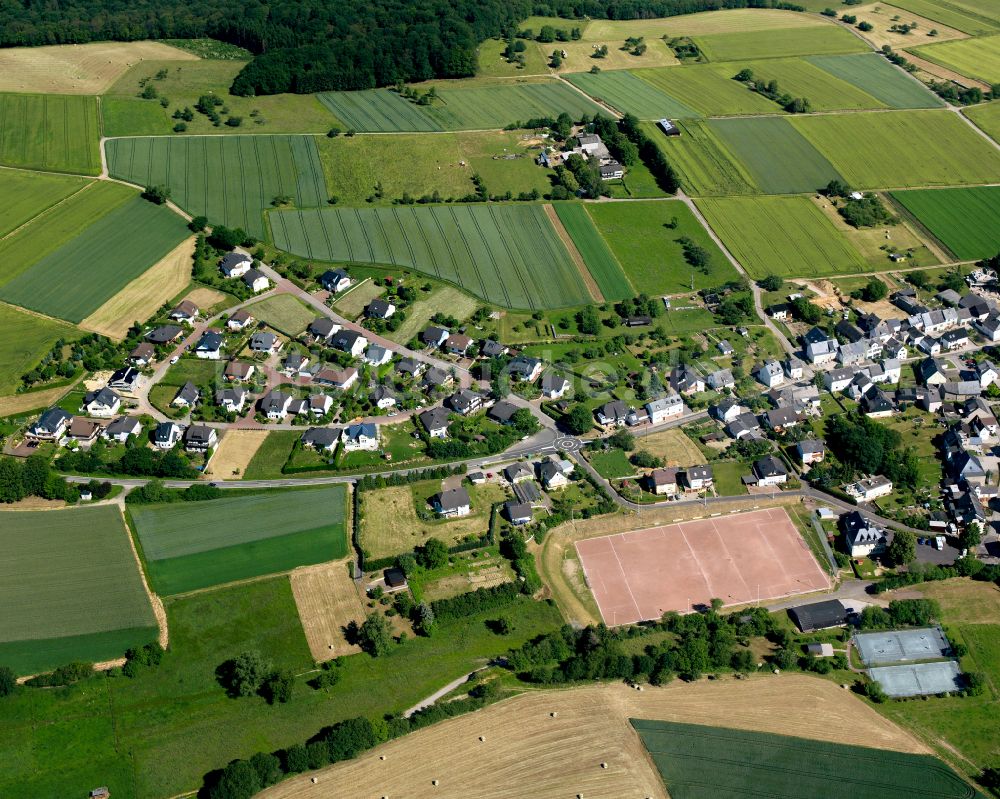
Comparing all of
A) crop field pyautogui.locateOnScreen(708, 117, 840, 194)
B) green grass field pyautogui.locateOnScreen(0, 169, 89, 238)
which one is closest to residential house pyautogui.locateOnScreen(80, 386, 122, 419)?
green grass field pyautogui.locateOnScreen(0, 169, 89, 238)

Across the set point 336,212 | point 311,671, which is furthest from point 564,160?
point 311,671

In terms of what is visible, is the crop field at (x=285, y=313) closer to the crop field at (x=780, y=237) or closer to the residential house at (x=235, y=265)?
the residential house at (x=235, y=265)

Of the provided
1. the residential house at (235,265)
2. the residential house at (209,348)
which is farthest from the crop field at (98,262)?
the residential house at (209,348)

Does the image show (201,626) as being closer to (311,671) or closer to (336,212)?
(311,671)

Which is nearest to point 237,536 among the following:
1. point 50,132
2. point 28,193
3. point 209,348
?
point 209,348

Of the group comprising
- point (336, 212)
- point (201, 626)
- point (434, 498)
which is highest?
point (336, 212)

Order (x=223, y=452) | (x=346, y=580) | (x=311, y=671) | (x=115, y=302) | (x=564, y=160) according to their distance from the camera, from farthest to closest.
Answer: (x=564, y=160) < (x=115, y=302) < (x=223, y=452) < (x=346, y=580) < (x=311, y=671)
